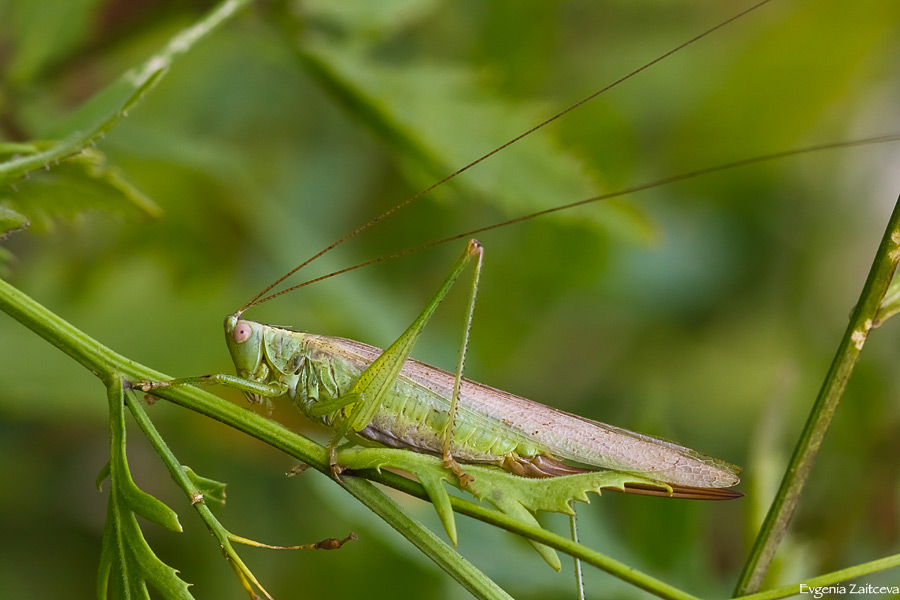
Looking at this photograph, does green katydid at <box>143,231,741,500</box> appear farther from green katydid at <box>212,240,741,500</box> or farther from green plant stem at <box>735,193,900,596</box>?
green plant stem at <box>735,193,900,596</box>

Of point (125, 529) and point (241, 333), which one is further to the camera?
point (241, 333)

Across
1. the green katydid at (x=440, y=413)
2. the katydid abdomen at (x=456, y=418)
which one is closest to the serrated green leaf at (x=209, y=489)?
the green katydid at (x=440, y=413)

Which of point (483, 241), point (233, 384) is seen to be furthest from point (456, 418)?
point (483, 241)

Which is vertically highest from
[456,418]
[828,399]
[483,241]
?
[483,241]

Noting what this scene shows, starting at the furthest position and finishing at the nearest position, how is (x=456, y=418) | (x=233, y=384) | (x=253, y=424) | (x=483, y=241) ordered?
(x=483, y=241) → (x=456, y=418) → (x=233, y=384) → (x=253, y=424)

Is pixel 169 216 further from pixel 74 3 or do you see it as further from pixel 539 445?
pixel 539 445

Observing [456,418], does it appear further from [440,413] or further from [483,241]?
[483,241]

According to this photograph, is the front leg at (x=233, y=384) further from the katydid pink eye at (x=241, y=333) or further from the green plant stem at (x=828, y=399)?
the green plant stem at (x=828, y=399)
